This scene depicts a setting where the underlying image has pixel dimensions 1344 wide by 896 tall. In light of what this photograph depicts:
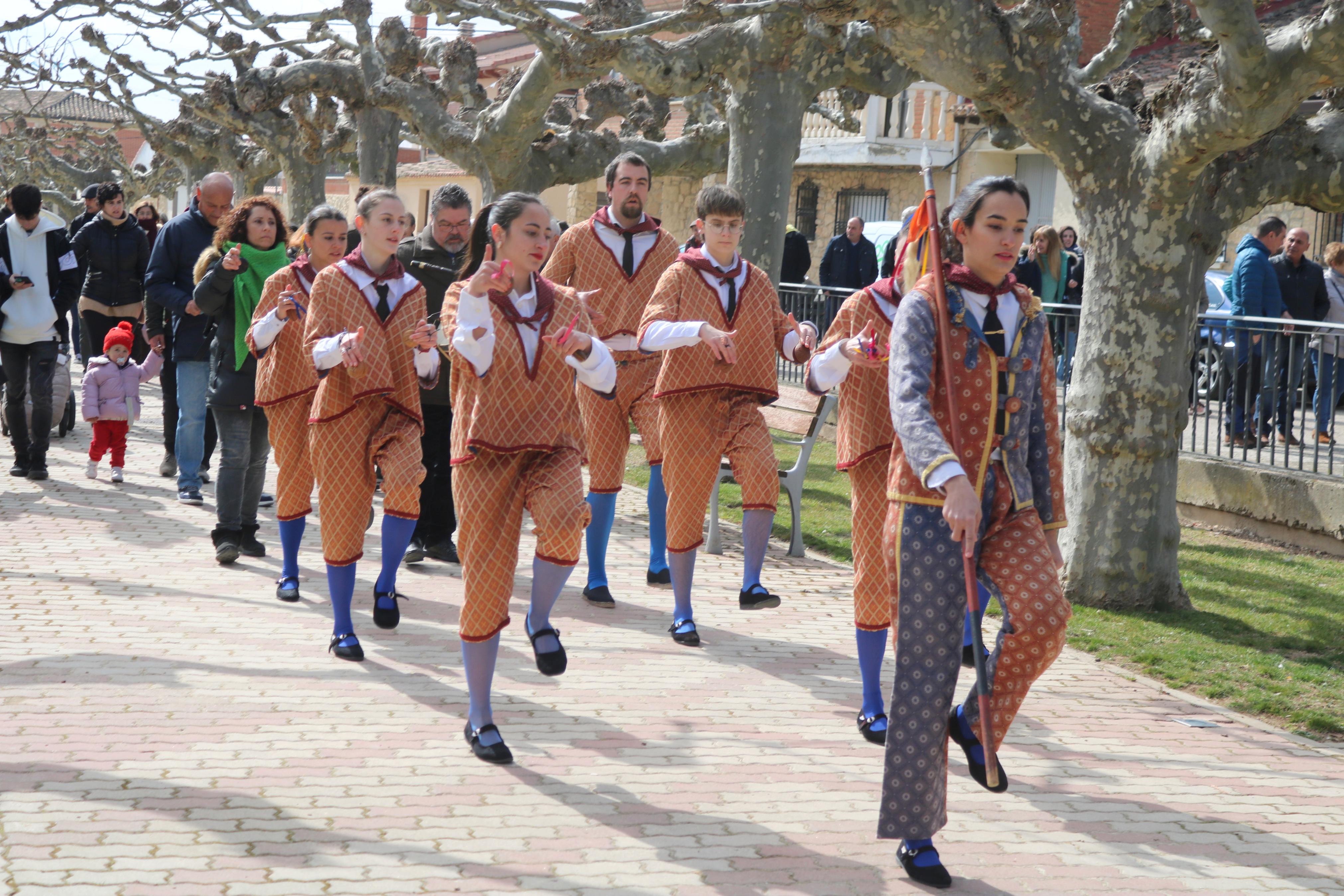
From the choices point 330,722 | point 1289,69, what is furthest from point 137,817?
point 1289,69

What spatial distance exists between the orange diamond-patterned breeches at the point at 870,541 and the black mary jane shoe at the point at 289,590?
3185 millimetres

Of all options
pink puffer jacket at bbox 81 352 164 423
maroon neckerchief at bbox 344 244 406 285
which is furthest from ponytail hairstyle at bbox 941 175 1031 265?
pink puffer jacket at bbox 81 352 164 423

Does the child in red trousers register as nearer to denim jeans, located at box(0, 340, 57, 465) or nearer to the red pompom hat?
the red pompom hat

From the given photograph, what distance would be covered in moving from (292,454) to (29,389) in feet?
17.1

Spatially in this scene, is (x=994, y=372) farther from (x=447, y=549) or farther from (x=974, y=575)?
(x=447, y=549)

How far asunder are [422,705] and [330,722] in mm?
419

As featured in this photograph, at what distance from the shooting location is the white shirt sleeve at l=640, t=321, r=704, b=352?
6.36 metres

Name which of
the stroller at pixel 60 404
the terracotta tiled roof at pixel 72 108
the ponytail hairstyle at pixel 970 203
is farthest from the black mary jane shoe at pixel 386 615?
the terracotta tiled roof at pixel 72 108

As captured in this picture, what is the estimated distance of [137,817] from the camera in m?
4.39

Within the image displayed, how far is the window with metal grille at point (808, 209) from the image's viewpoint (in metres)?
35.5

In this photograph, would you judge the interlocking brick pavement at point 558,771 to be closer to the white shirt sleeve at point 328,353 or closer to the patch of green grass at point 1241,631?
the patch of green grass at point 1241,631

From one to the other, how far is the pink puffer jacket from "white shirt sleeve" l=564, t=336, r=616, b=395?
6760 mm

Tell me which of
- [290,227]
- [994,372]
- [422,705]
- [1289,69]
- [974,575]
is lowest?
[422,705]

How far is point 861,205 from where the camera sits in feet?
113
